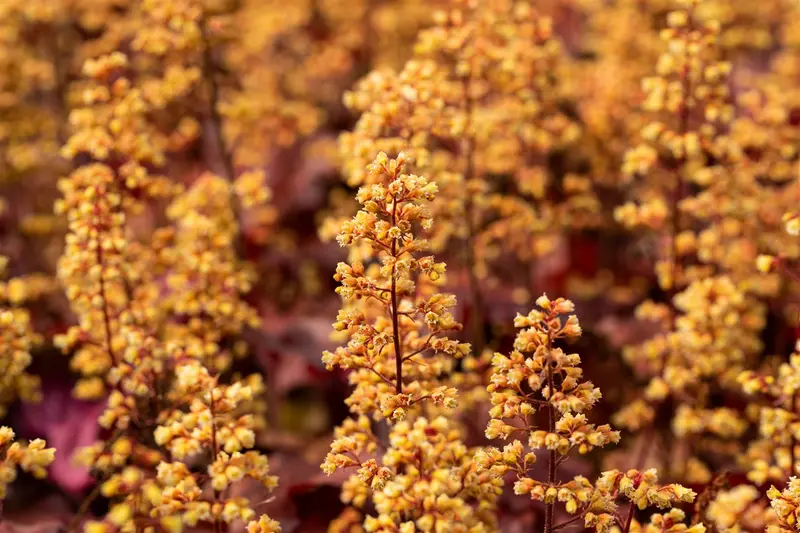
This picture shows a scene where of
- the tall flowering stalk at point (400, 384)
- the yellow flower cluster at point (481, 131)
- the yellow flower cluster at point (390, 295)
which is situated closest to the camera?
the tall flowering stalk at point (400, 384)

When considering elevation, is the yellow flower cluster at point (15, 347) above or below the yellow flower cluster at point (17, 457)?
above

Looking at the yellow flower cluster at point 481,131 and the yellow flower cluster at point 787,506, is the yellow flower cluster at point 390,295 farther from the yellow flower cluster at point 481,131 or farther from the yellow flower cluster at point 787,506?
the yellow flower cluster at point 787,506

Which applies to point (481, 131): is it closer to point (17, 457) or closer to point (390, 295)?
point (390, 295)

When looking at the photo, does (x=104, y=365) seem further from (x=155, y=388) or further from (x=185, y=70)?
(x=185, y=70)

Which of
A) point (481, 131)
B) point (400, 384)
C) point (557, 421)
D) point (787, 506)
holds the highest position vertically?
point (481, 131)

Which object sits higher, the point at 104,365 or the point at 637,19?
the point at 637,19

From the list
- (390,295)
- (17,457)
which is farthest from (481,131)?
(17,457)

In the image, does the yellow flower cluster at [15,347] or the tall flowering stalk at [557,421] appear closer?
the tall flowering stalk at [557,421]

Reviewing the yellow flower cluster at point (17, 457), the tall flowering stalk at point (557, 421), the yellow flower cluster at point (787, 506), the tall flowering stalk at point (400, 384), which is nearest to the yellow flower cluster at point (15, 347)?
the yellow flower cluster at point (17, 457)

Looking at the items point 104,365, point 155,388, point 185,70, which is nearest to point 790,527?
point 155,388
